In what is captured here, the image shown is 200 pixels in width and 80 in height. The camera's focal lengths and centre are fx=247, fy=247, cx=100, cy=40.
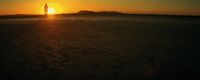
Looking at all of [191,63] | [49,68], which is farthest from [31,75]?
[191,63]

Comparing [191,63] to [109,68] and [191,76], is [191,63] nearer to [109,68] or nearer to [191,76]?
[191,76]

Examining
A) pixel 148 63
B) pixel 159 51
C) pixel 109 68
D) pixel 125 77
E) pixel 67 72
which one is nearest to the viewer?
pixel 125 77

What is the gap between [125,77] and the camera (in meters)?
8.09

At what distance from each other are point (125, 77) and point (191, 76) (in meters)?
2.26

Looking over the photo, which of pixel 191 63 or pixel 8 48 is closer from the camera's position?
pixel 191 63

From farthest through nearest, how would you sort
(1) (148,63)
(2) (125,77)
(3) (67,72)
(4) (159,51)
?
1. (4) (159,51)
2. (1) (148,63)
3. (3) (67,72)
4. (2) (125,77)

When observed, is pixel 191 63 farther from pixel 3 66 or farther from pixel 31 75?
pixel 3 66

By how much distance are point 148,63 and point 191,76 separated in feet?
6.94

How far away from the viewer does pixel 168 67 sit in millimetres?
9555

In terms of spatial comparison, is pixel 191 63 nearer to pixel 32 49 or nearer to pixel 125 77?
pixel 125 77

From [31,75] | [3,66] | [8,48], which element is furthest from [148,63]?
[8,48]

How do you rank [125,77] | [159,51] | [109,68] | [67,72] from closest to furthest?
[125,77] < [67,72] < [109,68] < [159,51]

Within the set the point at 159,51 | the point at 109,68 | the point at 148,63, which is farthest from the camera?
the point at 159,51

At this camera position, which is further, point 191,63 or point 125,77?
point 191,63
